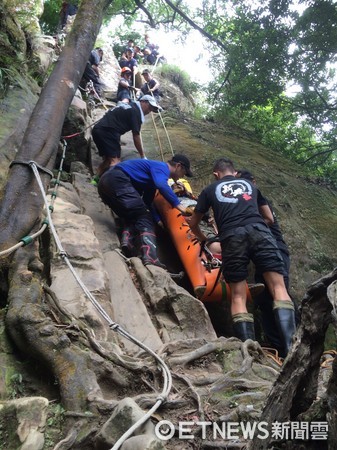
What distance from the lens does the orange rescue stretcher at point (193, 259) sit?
4859 mm

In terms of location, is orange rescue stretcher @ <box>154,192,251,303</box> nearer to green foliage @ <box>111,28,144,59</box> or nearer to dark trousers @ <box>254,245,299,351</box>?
dark trousers @ <box>254,245,299,351</box>

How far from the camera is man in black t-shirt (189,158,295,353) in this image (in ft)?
13.6

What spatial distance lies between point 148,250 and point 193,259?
59 cm

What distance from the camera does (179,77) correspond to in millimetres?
18719

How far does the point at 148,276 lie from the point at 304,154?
7.78 meters

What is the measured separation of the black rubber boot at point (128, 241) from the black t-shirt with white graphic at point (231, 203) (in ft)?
3.32

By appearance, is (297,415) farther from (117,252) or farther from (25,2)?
(25,2)

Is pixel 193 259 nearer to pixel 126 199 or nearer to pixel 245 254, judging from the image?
pixel 245 254

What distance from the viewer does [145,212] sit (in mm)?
5512

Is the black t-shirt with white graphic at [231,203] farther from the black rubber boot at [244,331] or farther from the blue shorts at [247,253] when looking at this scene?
the black rubber boot at [244,331]

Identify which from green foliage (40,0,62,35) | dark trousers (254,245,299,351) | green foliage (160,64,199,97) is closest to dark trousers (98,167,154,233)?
dark trousers (254,245,299,351)

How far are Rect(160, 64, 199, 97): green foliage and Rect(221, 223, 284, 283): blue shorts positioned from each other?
15.3 m

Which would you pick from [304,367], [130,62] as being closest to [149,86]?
[130,62]
